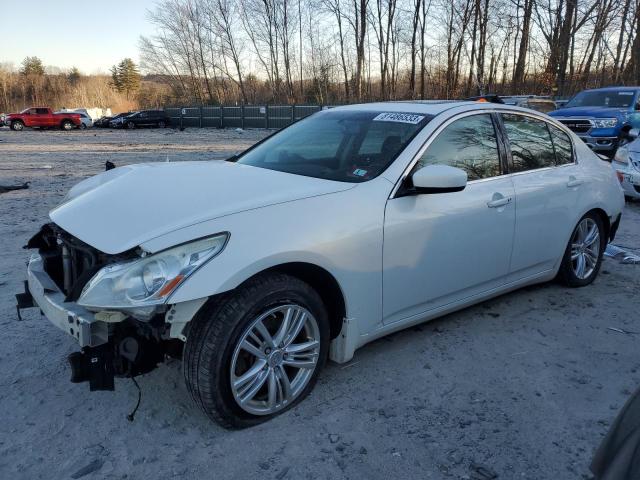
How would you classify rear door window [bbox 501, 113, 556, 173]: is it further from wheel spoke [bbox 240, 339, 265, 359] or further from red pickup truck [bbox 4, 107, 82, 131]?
red pickup truck [bbox 4, 107, 82, 131]

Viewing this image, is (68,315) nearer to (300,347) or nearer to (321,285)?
(300,347)

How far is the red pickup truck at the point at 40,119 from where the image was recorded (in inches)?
1439

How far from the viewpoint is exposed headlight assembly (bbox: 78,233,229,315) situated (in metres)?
2.23

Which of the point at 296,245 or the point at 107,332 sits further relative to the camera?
the point at 296,245

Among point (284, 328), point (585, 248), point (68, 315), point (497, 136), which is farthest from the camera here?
point (585, 248)

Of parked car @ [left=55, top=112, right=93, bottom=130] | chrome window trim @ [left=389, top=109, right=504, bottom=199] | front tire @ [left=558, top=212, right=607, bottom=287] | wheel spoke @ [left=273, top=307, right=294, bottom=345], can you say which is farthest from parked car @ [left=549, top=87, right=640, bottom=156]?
parked car @ [left=55, top=112, right=93, bottom=130]

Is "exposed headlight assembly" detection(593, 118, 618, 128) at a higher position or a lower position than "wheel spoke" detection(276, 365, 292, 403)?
higher

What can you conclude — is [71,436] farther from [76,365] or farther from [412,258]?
[412,258]

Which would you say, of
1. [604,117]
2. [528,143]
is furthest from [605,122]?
[528,143]

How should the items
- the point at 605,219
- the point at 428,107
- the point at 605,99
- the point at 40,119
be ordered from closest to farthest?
the point at 428,107, the point at 605,219, the point at 605,99, the point at 40,119

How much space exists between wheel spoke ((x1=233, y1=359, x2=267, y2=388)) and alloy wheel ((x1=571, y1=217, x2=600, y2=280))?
3.10 meters

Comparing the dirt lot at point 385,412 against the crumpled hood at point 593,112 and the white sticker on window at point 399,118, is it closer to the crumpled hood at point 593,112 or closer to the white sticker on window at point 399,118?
the white sticker on window at point 399,118

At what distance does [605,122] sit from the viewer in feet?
40.1

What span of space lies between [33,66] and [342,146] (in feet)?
366
